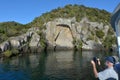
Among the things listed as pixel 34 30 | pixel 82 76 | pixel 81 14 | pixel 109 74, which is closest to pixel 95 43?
pixel 81 14

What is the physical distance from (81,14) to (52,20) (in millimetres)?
21126

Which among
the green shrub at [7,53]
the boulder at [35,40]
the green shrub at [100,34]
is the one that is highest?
the green shrub at [100,34]

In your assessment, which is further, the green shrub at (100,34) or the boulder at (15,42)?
the green shrub at (100,34)

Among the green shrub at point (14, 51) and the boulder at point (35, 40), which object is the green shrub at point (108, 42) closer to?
the boulder at point (35, 40)

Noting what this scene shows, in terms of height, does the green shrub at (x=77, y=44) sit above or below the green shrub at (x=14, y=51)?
above

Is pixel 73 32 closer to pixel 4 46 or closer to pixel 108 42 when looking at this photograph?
pixel 108 42

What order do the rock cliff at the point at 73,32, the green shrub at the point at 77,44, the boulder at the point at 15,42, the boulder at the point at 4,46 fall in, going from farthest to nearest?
the rock cliff at the point at 73,32 → the green shrub at the point at 77,44 → the boulder at the point at 15,42 → the boulder at the point at 4,46

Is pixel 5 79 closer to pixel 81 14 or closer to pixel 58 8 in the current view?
pixel 81 14

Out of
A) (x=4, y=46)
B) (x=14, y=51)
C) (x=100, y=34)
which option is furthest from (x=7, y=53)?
(x=100, y=34)

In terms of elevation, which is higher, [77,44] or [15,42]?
[15,42]

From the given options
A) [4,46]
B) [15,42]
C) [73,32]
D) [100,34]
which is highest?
[73,32]

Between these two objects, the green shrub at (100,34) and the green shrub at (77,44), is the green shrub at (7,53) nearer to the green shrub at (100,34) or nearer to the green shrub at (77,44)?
the green shrub at (77,44)

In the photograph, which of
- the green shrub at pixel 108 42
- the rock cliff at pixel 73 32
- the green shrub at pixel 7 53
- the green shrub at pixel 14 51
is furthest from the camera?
the rock cliff at pixel 73 32

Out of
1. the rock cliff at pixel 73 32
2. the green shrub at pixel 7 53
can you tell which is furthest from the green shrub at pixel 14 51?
the rock cliff at pixel 73 32
